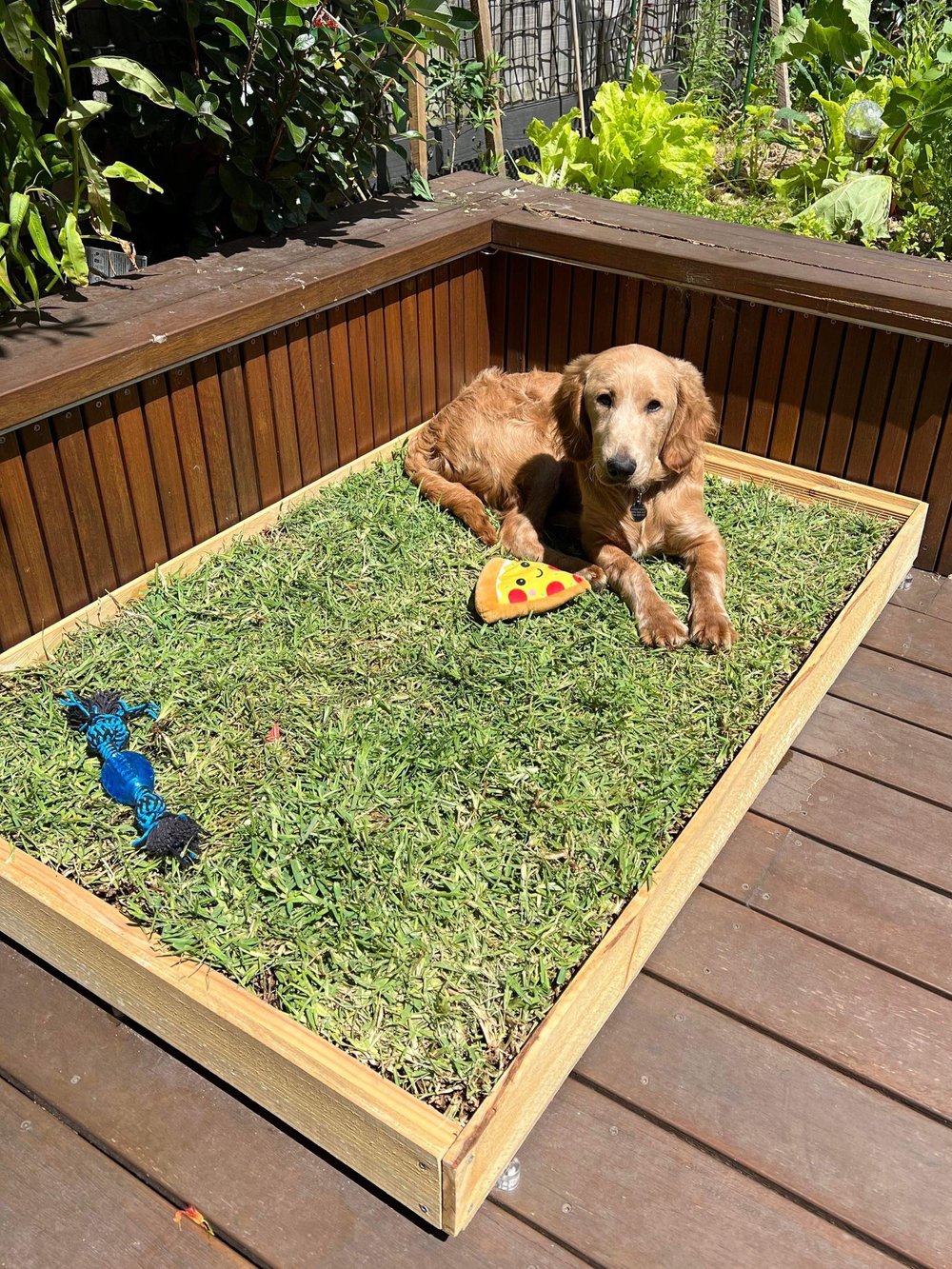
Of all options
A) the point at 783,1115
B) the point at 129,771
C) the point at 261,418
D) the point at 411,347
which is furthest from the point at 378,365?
the point at 783,1115

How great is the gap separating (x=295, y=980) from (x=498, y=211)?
3290 mm

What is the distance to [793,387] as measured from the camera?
391cm

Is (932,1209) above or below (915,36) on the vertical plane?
below

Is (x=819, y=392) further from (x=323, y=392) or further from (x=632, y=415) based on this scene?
(x=323, y=392)

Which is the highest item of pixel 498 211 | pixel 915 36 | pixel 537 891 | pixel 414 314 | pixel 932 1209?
pixel 915 36

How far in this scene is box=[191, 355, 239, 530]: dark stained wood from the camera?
10.8ft

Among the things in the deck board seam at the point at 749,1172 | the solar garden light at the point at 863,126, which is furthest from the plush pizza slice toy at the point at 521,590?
the solar garden light at the point at 863,126

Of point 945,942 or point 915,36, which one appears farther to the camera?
point 915,36

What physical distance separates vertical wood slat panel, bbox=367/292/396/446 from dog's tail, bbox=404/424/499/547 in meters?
0.14

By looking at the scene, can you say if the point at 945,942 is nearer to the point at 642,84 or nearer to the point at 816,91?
the point at 642,84

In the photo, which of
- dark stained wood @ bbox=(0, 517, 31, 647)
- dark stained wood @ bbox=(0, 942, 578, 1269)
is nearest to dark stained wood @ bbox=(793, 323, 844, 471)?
dark stained wood @ bbox=(0, 517, 31, 647)

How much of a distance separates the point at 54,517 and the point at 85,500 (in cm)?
12

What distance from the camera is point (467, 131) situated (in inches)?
217

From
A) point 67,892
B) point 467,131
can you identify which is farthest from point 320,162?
point 67,892
